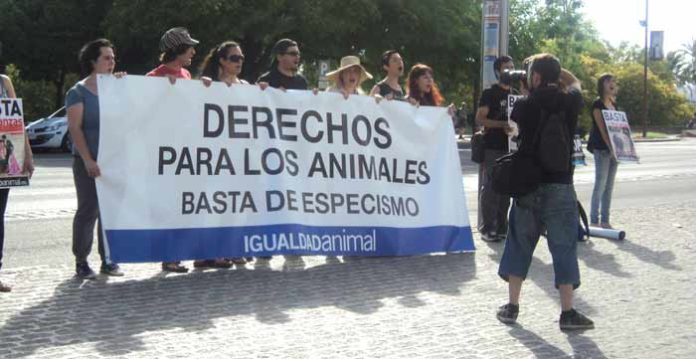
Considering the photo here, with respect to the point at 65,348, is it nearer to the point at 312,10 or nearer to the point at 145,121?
the point at 145,121

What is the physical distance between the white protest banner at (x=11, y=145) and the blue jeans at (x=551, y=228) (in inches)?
139

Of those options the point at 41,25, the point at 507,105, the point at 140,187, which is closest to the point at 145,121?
the point at 140,187

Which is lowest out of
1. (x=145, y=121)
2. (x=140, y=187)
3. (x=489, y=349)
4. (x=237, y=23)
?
(x=489, y=349)

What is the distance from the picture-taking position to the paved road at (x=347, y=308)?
18.8ft

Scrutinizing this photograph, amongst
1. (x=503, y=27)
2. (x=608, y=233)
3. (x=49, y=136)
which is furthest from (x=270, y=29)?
(x=608, y=233)

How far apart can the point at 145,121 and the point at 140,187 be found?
519 mm

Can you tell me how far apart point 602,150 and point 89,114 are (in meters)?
5.90

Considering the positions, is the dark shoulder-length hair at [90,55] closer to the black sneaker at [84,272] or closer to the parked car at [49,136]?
the black sneaker at [84,272]

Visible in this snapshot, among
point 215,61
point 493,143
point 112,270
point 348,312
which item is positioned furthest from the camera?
point 493,143

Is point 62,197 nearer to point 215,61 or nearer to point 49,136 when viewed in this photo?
point 215,61

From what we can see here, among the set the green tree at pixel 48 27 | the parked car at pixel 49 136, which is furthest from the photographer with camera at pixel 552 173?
the green tree at pixel 48 27

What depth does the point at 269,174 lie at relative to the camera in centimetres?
820

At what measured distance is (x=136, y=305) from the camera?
22.0ft

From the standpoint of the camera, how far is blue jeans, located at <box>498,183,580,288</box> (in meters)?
6.28
